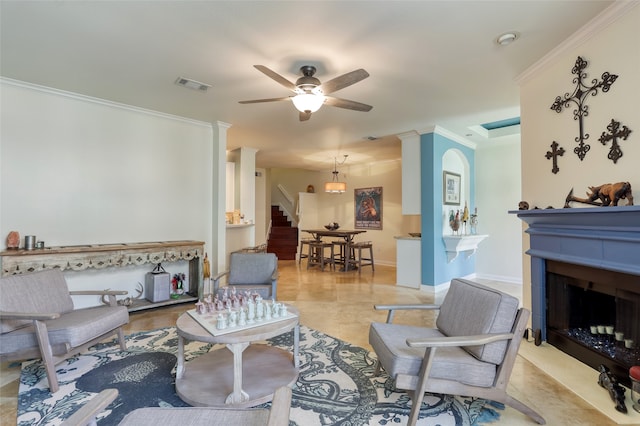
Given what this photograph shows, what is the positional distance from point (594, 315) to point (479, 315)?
57.6 inches

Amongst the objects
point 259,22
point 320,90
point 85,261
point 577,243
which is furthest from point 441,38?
point 85,261

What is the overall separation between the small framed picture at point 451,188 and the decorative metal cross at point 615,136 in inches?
119

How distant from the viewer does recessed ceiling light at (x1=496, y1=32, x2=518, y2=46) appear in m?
2.46

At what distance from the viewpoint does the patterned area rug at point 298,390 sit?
188 cm

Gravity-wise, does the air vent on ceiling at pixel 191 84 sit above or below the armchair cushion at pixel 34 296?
above

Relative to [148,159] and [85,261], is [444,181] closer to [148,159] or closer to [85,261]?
[148,159]

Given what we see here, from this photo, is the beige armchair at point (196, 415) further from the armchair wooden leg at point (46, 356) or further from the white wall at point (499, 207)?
the white wall at point (499, 207)

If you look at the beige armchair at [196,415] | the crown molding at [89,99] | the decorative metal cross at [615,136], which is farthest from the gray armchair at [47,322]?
the decorative metal cross at [615,136]

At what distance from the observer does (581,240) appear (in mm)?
2424

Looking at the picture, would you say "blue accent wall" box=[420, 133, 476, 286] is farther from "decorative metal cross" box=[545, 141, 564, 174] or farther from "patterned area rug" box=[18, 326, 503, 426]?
"patterned area rug" box=[18, 326, 503, 426]

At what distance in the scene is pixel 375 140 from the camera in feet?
19.2

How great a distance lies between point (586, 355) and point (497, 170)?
161 inches

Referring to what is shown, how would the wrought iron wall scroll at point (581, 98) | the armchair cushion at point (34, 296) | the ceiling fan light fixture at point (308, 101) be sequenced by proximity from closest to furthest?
the armchair cushion at point (34, 296) → the wrought iron wall scroll at point (581, 98) → the ceiling fan light fixture at point (308, 101)

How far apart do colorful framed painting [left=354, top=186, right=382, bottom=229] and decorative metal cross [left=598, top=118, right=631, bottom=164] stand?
579 centimetres
